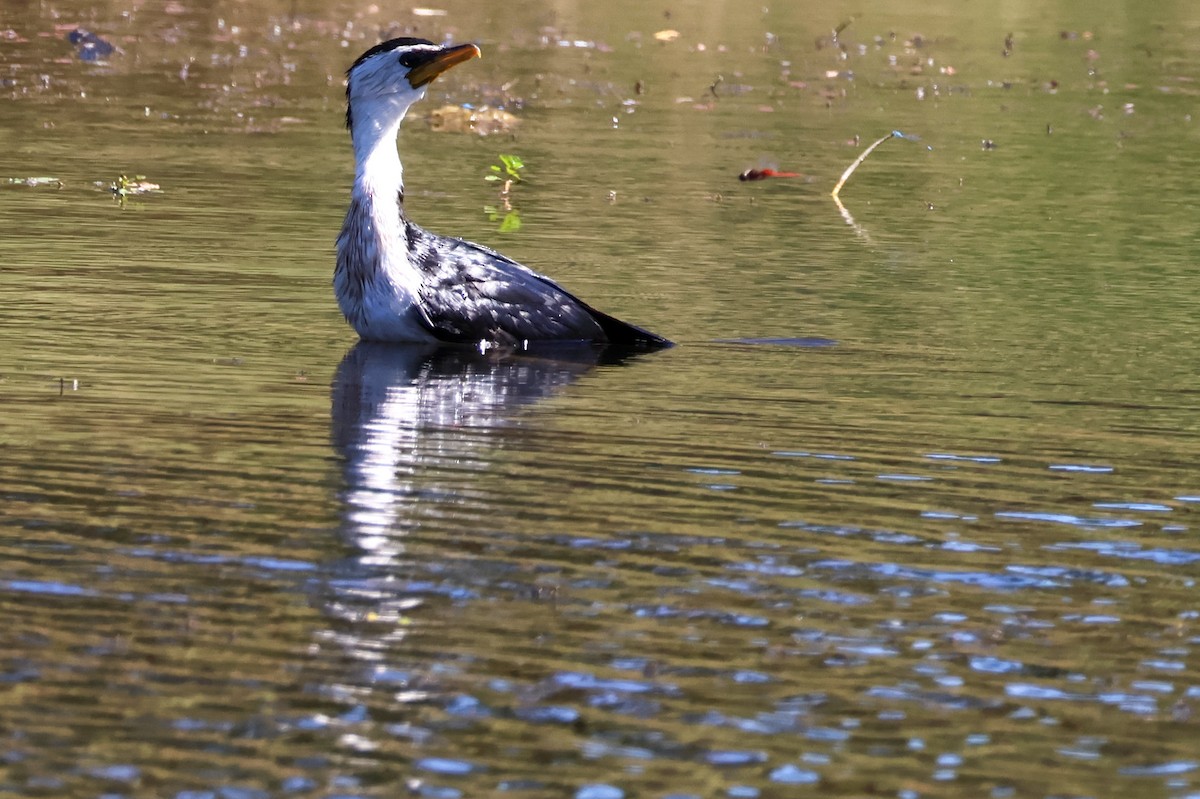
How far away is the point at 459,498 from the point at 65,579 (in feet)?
5.41

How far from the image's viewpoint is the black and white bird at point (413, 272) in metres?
10.6

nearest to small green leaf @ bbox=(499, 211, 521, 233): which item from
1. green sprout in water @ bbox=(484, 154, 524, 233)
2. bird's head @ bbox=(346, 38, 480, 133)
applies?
green sprout in water @ bbox=(484, 154, 524, 233)

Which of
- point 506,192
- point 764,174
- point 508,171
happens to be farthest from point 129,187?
point 764,174

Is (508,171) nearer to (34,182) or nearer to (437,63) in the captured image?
(34,182)

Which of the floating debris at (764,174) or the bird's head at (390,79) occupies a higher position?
the bird's head at (390,79)

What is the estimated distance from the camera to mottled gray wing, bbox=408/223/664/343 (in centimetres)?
1080

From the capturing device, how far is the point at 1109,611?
622 centimetres

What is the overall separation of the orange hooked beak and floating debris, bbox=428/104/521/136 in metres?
9.85

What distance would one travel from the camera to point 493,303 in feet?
35.8

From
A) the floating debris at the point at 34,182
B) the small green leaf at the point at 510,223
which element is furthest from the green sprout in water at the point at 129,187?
the small green leaf at the point at 510,223

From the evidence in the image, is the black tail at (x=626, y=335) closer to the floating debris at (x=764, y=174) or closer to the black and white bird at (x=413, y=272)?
the black and white bird at (x=413, y=272)

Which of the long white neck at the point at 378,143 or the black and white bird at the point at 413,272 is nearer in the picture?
the black and white bird at the point at 413,272

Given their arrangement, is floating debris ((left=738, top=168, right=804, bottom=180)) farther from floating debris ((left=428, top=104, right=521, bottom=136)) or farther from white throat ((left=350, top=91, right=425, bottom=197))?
white throat ((left=350, top=91, right=425, bottom=197))

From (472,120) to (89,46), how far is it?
7493mm
